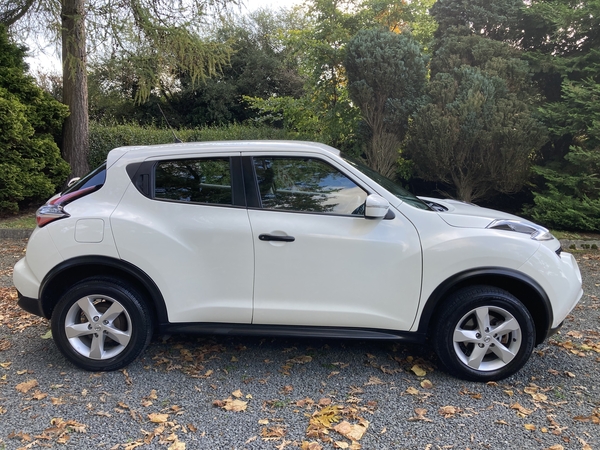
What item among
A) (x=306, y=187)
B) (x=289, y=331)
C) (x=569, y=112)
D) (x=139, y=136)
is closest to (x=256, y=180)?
(x=306, y=187)

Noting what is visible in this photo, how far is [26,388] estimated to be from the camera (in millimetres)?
3135

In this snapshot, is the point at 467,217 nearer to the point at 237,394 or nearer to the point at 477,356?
the point at 477,356

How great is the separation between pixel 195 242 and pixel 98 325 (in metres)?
0.98

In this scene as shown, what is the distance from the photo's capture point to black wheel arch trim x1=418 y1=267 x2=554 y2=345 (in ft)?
10.2

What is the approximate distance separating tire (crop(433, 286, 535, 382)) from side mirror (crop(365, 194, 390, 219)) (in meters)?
0.82

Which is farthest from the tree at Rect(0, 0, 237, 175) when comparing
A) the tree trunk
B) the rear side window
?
the rear side window

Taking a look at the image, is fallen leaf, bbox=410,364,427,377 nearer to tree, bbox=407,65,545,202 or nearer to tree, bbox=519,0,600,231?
tree, bbox=407,65,545,202

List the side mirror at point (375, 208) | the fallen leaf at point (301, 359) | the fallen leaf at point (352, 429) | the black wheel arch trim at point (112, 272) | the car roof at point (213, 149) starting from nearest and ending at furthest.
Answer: the fallen leaf at point (352, 429) < the side mirror at point (375, 208) < the black wheel arch trim at point (112, 272) < the car roof at point (213, 149) < the fallen leaf at point (301, 359)

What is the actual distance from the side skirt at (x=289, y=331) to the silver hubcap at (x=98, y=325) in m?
0.30

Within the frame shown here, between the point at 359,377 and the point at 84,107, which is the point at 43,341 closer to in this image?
the point at 359,377

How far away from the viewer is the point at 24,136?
8.81 metres

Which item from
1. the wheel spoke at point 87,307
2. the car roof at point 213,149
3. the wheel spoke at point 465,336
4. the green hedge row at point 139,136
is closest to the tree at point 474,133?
the green hedge row at point 139,136

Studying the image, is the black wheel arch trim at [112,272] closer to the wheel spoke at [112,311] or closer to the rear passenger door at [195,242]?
the rear passenger door at [195,242]

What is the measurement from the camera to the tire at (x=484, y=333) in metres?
3.13
